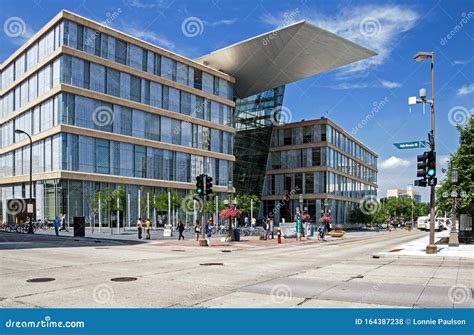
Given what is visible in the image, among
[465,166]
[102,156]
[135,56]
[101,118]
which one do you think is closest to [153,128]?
[101,118]

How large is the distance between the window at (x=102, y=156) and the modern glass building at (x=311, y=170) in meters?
33.6

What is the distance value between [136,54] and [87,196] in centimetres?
2027

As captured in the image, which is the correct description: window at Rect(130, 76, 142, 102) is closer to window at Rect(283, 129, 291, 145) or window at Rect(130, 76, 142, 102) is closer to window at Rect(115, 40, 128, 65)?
window at Rect(115, 40, 128, 65)

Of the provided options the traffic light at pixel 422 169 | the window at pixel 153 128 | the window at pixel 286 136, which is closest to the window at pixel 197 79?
the window at pixel 153 128

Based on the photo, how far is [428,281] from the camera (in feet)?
40.7

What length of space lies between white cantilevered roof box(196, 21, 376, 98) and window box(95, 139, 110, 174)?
2539 centimetres

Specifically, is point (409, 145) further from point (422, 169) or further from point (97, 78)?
point (97, 78)

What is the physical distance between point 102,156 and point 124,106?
7.57m

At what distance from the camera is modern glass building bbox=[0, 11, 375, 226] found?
169ft

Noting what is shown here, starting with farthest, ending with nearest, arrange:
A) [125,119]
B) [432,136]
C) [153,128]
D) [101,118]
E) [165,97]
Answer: [165,97]
[153,128]
[125,119]
[101,118]
[432,136]

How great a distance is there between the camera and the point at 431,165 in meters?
20.3
